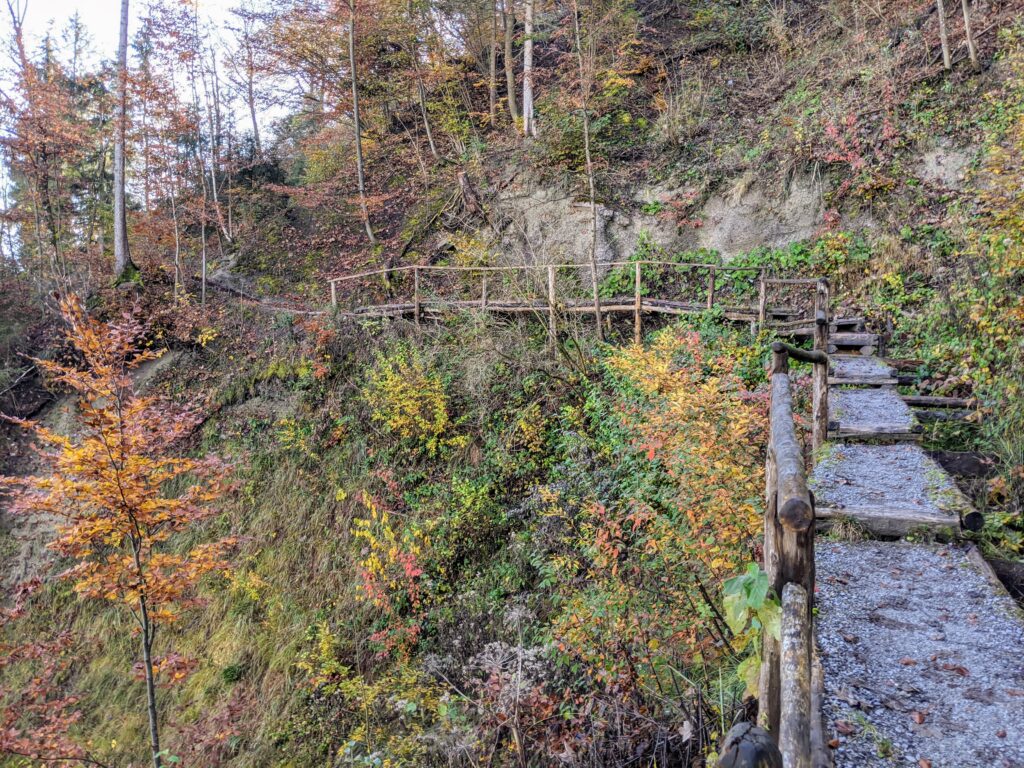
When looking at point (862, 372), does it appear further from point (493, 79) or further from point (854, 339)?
point (493, 79)

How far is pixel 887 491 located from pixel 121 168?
18.8 metres

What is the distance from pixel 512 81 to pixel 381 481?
13680 mm

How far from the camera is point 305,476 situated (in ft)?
37.3

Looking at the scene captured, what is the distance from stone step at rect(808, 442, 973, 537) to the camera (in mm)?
3860

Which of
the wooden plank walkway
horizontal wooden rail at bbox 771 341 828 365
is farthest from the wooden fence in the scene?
the wooden plank walkway

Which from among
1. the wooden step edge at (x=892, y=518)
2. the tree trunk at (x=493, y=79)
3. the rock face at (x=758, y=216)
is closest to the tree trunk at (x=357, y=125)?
the tree trunk at (x=493, y=79)

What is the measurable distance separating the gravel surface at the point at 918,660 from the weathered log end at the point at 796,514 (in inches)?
42.9

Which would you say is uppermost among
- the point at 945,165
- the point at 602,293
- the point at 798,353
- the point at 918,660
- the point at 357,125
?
the point at 357,125

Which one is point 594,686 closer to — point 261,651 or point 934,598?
point 934,598

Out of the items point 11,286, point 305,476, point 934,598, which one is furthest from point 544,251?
point 11,286

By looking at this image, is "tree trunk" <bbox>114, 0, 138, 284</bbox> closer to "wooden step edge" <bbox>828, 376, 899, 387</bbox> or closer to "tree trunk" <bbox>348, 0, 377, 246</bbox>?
"tree trunk" <bbox>348, 0, 377, 246</bbox>

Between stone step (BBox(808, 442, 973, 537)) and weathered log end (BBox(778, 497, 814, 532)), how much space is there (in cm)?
257

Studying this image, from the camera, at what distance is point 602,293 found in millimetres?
13016

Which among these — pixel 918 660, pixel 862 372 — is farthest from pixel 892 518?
pixel 862 372
